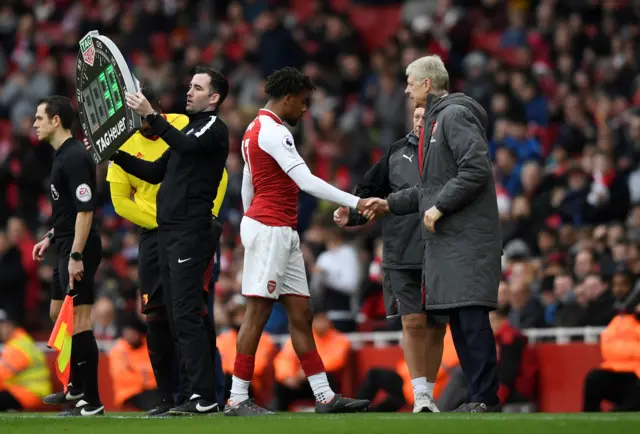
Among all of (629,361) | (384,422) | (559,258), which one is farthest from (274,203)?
(559,258)

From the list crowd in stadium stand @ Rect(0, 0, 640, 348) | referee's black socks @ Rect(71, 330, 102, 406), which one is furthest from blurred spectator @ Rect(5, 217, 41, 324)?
referee's black socks @ Rect(71, 330, 102, 406)

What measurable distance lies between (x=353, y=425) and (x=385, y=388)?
5781 millimetres

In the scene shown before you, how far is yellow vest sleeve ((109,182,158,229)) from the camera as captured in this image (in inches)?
401

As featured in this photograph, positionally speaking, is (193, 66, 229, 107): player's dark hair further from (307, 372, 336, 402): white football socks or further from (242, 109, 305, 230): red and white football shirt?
(307, 372, 336, 402): white football socks

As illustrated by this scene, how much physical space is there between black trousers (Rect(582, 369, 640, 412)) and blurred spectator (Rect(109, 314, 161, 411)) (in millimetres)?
4794

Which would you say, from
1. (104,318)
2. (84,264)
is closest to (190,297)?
(84,264)

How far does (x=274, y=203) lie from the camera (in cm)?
908

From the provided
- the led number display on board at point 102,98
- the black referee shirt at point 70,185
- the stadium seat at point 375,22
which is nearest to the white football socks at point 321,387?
the black referee shirt at point 70,185

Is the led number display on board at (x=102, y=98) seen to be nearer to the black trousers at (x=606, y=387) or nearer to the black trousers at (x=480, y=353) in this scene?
the black trousers at (x=480, y=353)

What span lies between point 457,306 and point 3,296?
1031 centimetres

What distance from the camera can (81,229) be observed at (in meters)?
9.51

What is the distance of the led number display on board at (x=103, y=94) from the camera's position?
9125mm

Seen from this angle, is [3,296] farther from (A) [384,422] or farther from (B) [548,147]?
(A) [384,422]

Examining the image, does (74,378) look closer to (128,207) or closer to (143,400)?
(128,207)
